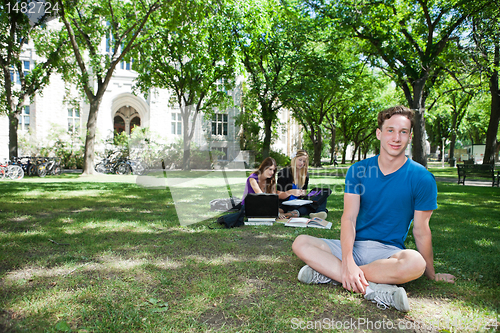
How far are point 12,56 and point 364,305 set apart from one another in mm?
20073

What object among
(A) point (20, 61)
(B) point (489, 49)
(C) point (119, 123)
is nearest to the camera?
(B) point (489, 49)

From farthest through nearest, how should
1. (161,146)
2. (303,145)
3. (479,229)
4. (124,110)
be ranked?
(303,145)
(124,110)
(161,146)
(479,229)

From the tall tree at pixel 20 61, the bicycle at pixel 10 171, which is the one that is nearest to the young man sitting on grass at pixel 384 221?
the bicycle at pixel 10 171

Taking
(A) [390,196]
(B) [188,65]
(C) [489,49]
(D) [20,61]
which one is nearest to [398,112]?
(A) [390,196]

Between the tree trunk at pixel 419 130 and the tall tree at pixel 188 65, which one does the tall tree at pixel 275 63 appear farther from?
the tree trunk at pixel 419 130

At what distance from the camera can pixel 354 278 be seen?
2822 mm

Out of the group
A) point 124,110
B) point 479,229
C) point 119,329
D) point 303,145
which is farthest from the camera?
point 303,145

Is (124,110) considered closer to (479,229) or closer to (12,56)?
(12,56)

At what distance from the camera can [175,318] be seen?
8.33ft

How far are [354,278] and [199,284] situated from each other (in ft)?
4.86

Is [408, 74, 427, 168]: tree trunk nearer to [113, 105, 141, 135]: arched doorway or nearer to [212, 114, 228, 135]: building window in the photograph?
[212, 114, 228, 135]: building window

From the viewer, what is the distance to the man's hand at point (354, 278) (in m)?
2.81

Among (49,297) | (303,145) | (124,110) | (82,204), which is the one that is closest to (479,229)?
(49,297)

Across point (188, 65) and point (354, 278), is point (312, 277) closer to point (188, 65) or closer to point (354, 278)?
point (354, 278)
